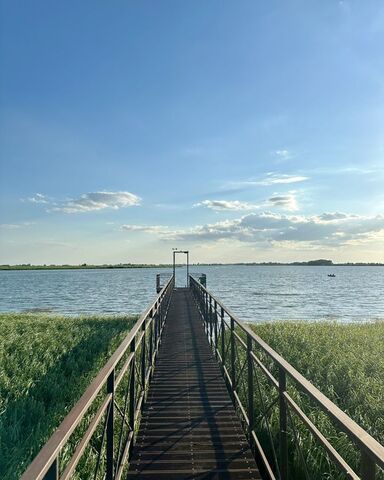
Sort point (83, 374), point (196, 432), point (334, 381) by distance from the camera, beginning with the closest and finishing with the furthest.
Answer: point (196, 432), point (334, 381), point (83, 374)

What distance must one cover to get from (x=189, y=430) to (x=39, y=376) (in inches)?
203

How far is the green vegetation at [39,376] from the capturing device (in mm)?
5657

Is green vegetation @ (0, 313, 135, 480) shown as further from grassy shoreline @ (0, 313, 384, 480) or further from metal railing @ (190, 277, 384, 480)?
metal railing @ (190, 277, 384, 480)

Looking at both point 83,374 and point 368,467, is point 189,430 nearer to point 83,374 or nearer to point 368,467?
point 368,467

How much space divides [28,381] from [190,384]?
11.8 feet

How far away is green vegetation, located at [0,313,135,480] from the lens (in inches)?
223

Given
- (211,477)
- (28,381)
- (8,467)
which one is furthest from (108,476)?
(28,381)

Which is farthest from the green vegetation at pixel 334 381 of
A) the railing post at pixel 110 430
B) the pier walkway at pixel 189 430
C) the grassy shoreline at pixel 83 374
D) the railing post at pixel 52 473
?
the railing post at pixel 52 473

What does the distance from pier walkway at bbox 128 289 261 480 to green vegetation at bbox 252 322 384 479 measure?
77 centimetres

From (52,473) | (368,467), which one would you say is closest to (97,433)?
(52,473)

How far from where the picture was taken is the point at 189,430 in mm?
4945

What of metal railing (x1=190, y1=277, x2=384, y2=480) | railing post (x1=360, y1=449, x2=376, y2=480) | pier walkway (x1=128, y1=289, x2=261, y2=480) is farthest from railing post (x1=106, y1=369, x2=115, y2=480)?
railing post (x1=360, y1=449, x2=376, y2=480)

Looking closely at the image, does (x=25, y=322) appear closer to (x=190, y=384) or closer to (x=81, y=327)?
(x=81, y=327)

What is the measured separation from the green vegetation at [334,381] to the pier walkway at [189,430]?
2.52 ft
